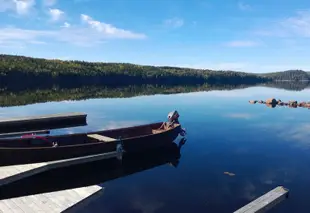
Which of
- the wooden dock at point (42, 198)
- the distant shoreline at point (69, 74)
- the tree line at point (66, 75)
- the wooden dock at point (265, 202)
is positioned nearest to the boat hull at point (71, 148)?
the wooden dock at point (42, 198)

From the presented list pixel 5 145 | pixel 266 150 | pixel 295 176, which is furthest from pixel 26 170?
pixel 266 150

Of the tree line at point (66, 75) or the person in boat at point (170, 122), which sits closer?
the person in boat at point (170, 122)

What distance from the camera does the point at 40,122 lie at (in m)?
32.6

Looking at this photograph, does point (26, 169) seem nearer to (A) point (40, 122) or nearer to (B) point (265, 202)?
(B) point (265, 202)

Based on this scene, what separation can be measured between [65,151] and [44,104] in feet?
124

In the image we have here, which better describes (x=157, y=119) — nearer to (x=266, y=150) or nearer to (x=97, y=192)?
(x=266, y=150)

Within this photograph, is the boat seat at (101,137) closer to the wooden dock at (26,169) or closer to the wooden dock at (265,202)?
the wooden dock at (26,169)

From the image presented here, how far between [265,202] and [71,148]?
38.7 feet

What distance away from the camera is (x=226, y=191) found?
1728 cm

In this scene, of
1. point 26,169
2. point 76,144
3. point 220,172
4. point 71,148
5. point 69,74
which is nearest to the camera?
point 26,169

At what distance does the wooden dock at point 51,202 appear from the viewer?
12961mm

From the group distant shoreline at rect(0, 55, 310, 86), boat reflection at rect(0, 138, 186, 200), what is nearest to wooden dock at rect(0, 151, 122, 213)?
boat reflection at rect(0, 138, 186, 200)

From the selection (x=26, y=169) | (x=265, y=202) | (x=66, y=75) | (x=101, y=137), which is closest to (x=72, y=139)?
(x=101, y=137)

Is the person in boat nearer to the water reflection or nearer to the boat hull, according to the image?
the boat hull
